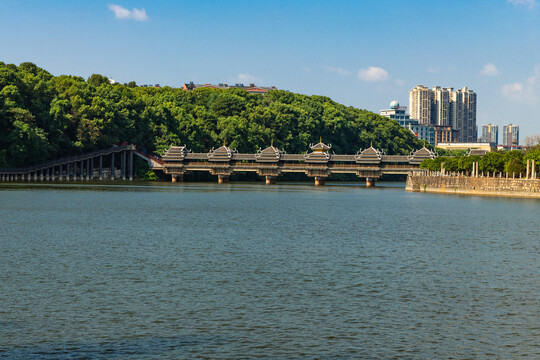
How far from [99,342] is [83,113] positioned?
107419 mm

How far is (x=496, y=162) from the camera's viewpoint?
104 m

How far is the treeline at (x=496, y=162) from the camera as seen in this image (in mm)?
98062

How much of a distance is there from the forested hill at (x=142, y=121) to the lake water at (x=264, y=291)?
6569 cm

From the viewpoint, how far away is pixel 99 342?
1811cm

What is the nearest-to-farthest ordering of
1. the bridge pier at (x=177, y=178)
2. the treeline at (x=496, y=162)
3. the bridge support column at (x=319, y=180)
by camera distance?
the treeline at (x=496, y=162), the bridge support column at (x=319, y=180), the bridge pier at (x=177, y=178)

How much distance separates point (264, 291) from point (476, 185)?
264 feet

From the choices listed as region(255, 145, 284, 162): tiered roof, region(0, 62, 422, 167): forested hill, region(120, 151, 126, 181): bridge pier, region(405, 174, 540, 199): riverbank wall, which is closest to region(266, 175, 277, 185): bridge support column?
region(255, 145, 284, 162): tiered roof

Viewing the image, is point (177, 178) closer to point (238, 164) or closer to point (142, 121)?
point (238, 164)

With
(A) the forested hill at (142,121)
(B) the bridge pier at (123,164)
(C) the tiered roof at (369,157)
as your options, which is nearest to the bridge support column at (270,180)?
(A) the forested hill at (142,121)

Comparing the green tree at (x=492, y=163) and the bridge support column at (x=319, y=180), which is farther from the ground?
the green tree at (x=492, y=163)

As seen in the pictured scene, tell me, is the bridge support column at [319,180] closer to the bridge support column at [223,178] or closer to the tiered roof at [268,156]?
the tiered roof at [268,156]

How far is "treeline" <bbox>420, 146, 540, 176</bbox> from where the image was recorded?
98.1m

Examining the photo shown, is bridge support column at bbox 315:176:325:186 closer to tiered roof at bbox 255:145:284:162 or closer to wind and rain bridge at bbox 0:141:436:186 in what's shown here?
wind and rain bridge at bbox 0:141:436:186

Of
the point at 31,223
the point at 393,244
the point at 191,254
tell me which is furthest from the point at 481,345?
the point at 31,223
